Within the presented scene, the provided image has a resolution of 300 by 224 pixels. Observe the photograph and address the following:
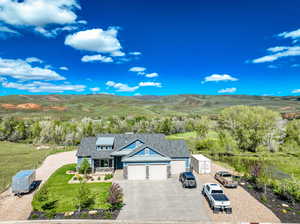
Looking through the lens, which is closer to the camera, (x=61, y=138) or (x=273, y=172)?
(x=273, y=172)

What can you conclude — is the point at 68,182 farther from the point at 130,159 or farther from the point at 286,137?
the point at 286,137

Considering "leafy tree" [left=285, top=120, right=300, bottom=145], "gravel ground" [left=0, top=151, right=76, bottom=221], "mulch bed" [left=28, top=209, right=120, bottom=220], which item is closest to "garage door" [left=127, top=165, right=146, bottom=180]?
"mulch bed" [left=28, top=209, right=120, bottom=220]

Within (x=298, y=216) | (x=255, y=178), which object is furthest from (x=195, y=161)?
(x=298, y=216)

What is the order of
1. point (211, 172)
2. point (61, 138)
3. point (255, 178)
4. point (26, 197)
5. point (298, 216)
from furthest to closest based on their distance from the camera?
point (61, 138) → point (211, 172) → point (255, 178) → point (26, 197) → point (298, 216)

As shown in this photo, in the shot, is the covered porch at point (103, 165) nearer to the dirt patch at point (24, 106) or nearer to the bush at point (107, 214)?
the bush at point (107, 214)

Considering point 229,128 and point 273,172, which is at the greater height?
point 229,128

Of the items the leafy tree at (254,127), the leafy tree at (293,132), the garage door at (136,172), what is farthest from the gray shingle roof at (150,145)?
the leafy tree at (293,132)
